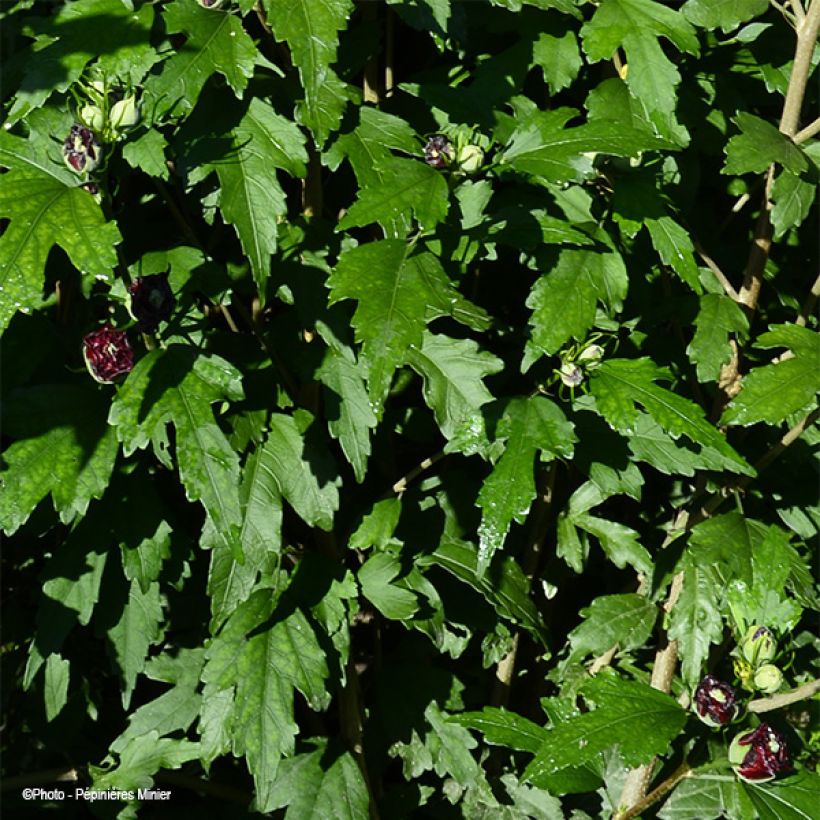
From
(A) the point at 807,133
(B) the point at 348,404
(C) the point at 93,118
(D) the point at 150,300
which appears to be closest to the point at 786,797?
(B) the point at 348,404

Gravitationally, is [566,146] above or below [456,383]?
above

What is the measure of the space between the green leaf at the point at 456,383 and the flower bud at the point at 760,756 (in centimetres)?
64

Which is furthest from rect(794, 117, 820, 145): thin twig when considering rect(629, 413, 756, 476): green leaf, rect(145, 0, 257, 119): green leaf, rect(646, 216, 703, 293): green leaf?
rect(145, 0, 257, 119): green leaf

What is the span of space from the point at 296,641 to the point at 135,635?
16.8 inches

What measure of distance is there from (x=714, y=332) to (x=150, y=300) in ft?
3.31

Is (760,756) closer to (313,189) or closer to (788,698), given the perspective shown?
(788,698)

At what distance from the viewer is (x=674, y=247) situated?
6.23 ft

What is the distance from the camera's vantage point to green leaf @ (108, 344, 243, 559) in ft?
5.39

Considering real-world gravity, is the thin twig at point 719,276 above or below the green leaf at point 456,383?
above

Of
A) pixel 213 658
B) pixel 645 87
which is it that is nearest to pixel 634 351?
pixel 645 87

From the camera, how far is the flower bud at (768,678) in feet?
5.70

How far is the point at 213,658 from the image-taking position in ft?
6.52

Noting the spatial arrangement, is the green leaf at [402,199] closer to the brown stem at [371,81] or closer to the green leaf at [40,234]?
the green leaf at [40,234]

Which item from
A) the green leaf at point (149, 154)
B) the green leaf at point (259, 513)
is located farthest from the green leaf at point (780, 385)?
the green leaf at point (149, 154)
